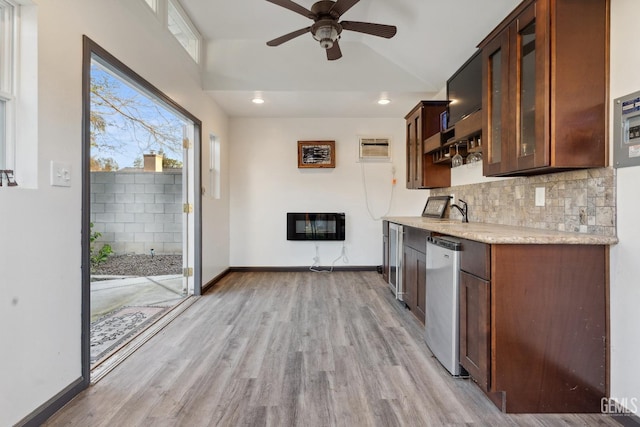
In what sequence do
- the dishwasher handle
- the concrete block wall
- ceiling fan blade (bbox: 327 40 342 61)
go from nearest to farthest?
1. the dishwasher handle
2. ceiling fan blade (bbox: 327 40 342 61)
3. the concrete block wall

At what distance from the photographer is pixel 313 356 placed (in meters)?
2.18

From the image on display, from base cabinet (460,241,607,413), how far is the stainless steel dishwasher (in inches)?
11.8

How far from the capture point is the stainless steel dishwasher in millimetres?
1875

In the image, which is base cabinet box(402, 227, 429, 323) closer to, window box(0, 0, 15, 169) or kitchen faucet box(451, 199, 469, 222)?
kitchen faucet box(451, 199, 469, 222)

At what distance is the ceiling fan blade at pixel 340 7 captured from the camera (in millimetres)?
2197

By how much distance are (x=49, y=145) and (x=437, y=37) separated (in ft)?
10.2

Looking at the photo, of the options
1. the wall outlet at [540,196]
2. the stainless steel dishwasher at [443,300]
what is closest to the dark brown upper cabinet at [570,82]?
the wall outlet at [540,196]

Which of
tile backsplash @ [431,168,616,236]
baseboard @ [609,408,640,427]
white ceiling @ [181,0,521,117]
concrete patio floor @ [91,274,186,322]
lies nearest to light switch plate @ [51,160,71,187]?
concrete patio floor @ [91,274,186,322]

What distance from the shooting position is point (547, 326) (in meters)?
1.55

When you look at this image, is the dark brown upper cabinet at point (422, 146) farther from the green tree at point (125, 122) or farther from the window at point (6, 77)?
the window at point (6, 77)

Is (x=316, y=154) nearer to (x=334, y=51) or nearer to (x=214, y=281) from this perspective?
(x=334, y=51)

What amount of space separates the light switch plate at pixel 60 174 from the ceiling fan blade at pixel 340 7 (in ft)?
6.61

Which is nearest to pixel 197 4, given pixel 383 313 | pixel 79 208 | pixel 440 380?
pixel 79 208

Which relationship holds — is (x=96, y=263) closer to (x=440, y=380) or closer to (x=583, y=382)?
(x=440, y=380)
